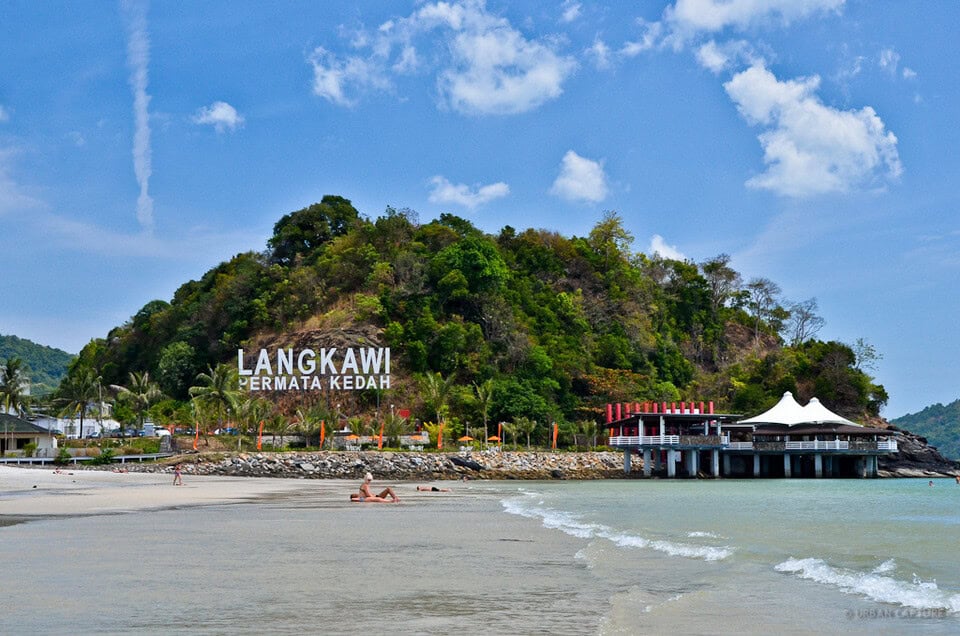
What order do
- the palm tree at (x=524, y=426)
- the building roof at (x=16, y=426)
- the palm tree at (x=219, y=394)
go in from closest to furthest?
the palm tree at (x=219, y=394), the building roof at (x=16, y=426), the palm tree at (x=524, y=426)

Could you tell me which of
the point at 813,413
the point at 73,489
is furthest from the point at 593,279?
the point at 73,489

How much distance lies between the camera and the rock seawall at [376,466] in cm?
5647

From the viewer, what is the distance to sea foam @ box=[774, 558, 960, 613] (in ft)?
34.0

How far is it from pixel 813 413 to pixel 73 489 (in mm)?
55921

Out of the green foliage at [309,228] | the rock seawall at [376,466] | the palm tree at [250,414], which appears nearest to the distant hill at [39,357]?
the green foliage at [309,228]

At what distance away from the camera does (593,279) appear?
324ft

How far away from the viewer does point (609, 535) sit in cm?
1870

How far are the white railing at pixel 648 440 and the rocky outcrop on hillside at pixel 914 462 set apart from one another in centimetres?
2573

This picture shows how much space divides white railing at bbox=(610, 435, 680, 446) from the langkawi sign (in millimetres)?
20833

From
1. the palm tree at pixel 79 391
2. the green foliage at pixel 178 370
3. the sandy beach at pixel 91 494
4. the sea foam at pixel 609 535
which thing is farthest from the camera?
the green foliage at pixel 178 370

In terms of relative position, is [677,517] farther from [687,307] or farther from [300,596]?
[687,307]

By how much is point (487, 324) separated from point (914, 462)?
4135 cm

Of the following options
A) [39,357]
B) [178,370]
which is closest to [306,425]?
[178,370]

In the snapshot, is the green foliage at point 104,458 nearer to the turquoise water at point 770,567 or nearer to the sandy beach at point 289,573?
the sandy beach at point 289,573
